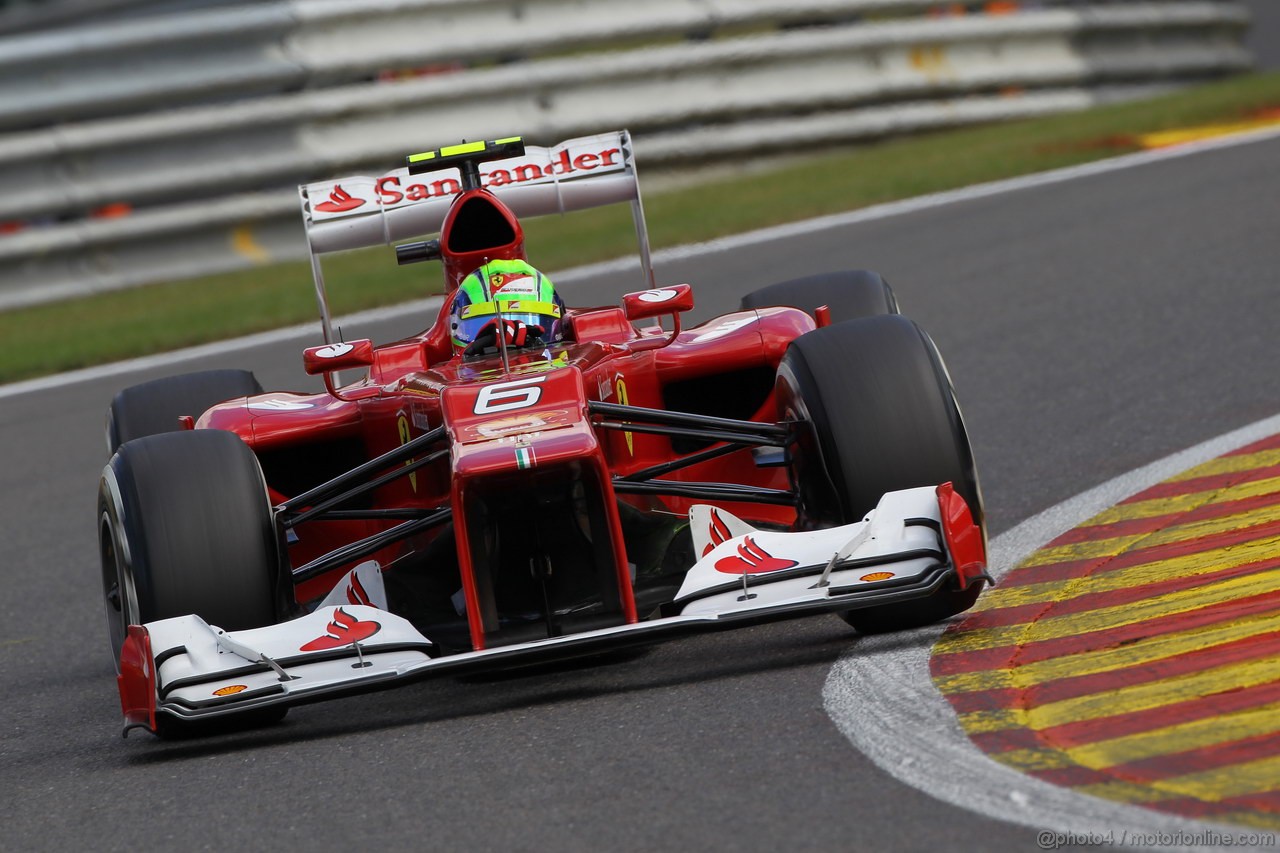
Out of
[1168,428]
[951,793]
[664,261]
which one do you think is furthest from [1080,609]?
[664,261]

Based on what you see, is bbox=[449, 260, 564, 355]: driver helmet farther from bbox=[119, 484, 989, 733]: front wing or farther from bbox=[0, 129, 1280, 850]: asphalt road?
bbox=[119, 484, 989, 733]: front wing

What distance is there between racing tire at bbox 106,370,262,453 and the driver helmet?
45.4 inches

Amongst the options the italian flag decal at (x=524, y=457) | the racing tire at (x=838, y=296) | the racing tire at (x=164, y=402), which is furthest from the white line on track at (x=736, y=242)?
the italian flag decal at (x=524, y=457)

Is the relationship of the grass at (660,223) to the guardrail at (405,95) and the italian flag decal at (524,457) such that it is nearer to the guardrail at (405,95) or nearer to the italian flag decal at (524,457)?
the guardrail at (405,95)

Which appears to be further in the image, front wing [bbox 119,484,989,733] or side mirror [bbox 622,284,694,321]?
side mirror [bbox 622,284,694,321]

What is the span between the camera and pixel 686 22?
46.8ft

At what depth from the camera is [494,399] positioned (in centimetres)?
518

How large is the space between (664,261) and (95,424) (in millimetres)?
3743

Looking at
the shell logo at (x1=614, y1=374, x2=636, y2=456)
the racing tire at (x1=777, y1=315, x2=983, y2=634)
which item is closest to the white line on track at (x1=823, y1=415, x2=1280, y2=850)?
the racing tire at (x1=777, y1=315, x2=983, y2=634)

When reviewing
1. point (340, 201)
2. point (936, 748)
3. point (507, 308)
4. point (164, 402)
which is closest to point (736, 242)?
point (340, 201)

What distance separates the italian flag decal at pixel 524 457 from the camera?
15.8 ft

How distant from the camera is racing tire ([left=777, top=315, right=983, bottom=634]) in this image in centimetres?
504

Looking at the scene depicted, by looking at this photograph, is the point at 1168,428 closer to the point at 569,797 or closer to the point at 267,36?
the point at 569,797

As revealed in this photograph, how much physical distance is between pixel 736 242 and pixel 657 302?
21.8 feet
